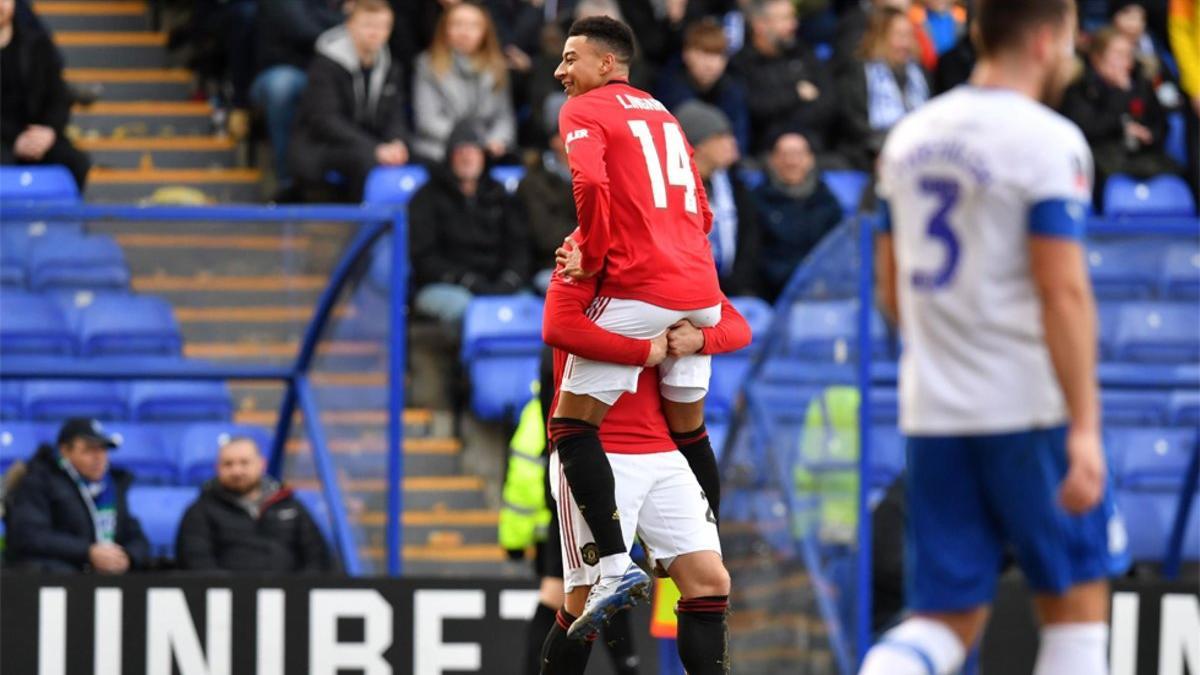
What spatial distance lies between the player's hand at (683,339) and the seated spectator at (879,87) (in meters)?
6.83

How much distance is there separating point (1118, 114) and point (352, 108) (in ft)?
14.7

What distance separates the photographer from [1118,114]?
13.2 metres

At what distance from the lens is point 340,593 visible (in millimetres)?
9109

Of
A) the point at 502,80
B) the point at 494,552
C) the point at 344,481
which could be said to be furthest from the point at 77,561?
the point at 502,80

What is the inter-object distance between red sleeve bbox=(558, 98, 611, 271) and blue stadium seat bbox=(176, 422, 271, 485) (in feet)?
13.2

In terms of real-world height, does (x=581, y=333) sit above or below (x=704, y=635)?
above

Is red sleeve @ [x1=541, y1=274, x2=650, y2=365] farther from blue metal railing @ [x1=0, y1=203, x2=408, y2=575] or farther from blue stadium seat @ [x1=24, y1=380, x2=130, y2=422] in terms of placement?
blue stadium seat @ [x1=24, y1=380, x2=130, y2=422]

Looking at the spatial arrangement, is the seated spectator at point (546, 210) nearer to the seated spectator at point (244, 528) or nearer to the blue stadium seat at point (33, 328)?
the seated spectator at point (244, 528)

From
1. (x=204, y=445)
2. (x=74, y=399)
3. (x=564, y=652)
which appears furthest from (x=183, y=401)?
(x=564, y=652)

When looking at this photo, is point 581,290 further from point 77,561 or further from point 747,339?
point 77,561

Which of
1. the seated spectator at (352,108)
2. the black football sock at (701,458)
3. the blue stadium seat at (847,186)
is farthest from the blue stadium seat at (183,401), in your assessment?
the blue stadium seat at (847,186)

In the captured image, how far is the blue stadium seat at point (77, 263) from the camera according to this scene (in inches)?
369

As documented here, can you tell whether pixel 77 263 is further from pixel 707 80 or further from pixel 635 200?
pixel 707 80

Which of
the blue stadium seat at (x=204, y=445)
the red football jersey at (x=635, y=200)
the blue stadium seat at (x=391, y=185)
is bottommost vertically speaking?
the blue stadium seat at (x=204, y=445)
